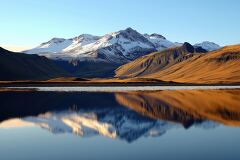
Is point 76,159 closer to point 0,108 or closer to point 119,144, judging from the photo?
point 119,144

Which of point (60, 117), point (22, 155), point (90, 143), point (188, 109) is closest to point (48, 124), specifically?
point (60, 117)

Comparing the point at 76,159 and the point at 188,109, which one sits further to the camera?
the point at 188,109

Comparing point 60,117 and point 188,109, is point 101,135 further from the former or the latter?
point 188,109

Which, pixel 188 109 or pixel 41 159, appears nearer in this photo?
pixel 41 159

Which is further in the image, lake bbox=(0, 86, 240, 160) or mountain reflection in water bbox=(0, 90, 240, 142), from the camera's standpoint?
mountain reflection in water bbox=(0, 90, 240, 142)

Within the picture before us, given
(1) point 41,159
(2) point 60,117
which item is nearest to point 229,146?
(1) point 41,159

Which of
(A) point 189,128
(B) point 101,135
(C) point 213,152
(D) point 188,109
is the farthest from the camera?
(D) point 188,109

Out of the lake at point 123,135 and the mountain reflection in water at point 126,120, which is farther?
the mountain reflection in water at point 126,120

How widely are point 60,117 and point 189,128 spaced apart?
1946cm

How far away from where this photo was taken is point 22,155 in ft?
104

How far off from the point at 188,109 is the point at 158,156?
39.1 meters

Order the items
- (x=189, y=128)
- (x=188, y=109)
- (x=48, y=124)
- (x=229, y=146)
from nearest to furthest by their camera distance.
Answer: (x=229, y=146) < (x=189, y=128) < (x=48, y=124) < (x=188, y=109)

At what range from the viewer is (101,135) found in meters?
42.3

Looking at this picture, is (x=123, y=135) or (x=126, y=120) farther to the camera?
(x=126, y=120)
